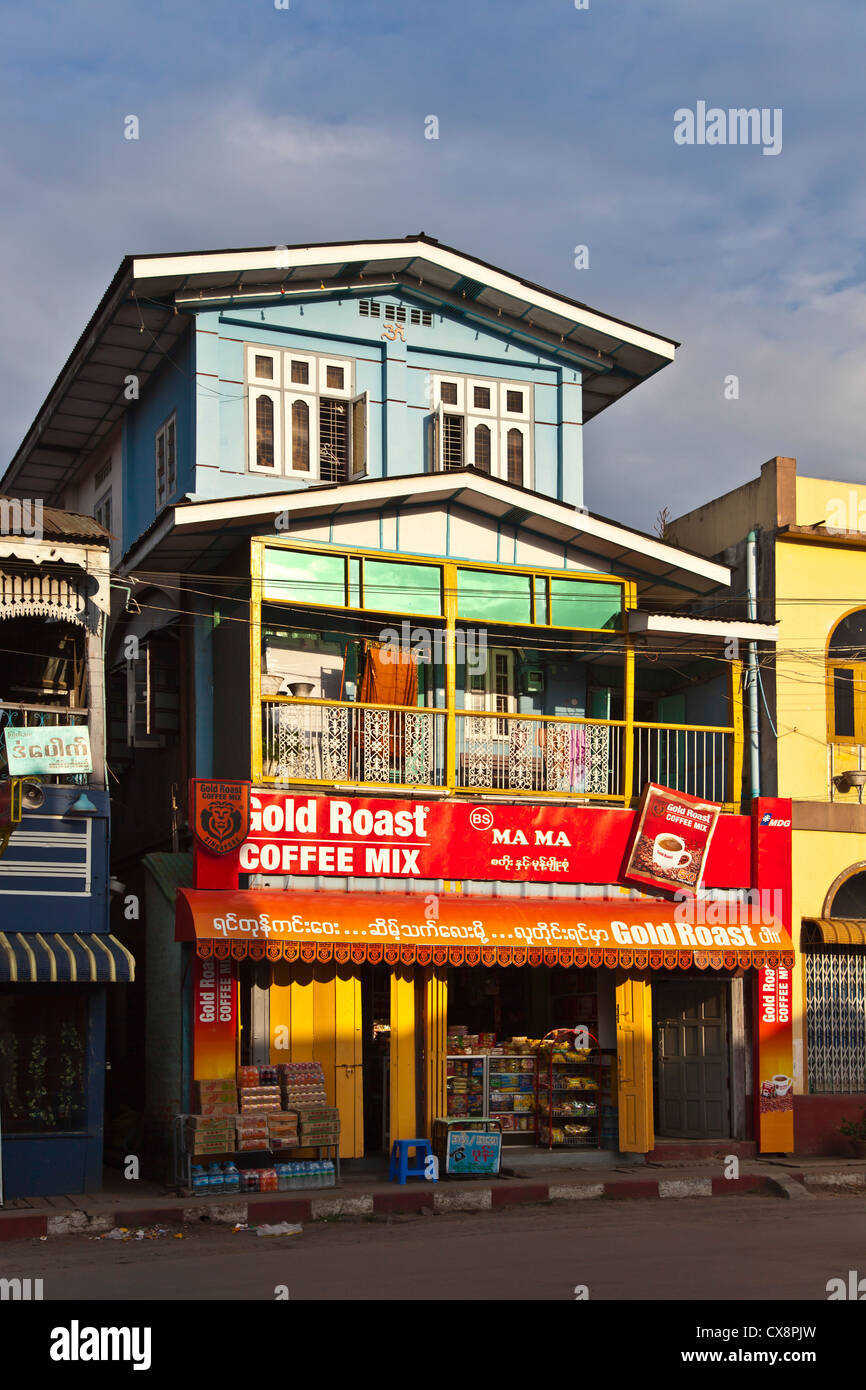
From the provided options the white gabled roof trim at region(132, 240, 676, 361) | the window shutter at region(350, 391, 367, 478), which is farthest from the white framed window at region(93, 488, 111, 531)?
the white gabled roof trim at region(132, 240, 676, 361)

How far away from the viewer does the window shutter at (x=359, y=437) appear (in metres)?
20.3

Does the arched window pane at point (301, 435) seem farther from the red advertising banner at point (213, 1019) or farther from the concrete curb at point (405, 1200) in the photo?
the concrete curb at point (405, 1200)

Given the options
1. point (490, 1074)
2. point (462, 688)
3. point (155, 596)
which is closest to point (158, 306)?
point (155, 596)

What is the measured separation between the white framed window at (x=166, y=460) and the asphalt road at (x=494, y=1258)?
32.3 ft

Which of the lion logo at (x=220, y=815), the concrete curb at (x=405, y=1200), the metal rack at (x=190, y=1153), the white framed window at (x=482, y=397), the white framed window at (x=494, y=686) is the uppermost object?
the white framed window at (x=482, y=397)

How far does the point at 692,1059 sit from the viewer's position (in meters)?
20.5

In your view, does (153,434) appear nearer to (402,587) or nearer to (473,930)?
(402,587)

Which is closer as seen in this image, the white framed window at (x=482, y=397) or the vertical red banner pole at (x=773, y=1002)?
the vertical red banner pole at (x=773, y=1002)

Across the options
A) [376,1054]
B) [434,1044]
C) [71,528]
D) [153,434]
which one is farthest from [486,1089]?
[153,434]

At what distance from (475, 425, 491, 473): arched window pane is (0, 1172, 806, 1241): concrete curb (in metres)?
9.40

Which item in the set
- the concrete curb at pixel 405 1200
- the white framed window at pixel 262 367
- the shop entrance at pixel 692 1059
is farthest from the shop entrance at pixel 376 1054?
the white framed window at pixel 262 367

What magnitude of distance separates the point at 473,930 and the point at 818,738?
5908 mm

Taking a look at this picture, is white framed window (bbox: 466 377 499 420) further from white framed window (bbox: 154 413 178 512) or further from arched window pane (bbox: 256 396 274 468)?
white framed window (bbox: 154 413 178 512)

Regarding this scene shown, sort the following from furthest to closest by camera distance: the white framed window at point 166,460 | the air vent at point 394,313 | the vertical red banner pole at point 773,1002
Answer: the air vent at point 394,313, the white framed window at point 166,460, the vertical red banner pole at point 773,1002
